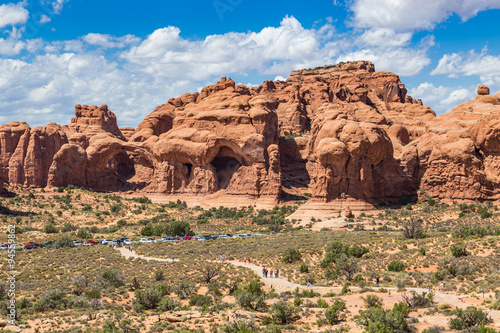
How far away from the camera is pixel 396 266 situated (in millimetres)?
36969

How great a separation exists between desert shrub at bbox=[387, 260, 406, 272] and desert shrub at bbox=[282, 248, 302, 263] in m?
7.20

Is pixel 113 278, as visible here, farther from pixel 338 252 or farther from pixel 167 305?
pixel 338 252

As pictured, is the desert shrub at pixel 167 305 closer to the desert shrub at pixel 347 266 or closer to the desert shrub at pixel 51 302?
the desert shrub at pixel 51 302

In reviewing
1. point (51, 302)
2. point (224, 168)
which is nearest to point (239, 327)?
point (51, 302)

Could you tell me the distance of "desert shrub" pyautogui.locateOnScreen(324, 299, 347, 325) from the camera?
82.6ft

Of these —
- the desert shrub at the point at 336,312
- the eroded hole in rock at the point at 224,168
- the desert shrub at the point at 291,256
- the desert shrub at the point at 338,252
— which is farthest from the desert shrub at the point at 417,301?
the eroded hole in rock at the point at 224,168

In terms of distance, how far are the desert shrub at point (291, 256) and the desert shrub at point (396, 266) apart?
283 inches

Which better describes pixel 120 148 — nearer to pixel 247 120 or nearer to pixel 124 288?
pixel 247 120

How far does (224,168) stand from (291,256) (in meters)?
41.1

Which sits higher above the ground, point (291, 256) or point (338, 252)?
point (338, 252)

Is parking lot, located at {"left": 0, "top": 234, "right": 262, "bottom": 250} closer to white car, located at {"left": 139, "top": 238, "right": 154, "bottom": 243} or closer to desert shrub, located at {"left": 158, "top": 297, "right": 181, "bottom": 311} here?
white car, located at {"left": 139, "top": 238, "right": 154, "bottom": 243}

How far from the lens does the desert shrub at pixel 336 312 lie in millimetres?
25172

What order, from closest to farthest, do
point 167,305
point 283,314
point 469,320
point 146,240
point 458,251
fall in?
1. point 469,320
2. point 283,314
3. point 167,305
4. point 458,251
5. point 146,240

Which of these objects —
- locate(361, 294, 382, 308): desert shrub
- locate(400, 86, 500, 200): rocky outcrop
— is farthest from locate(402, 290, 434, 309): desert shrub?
locate(400, 86, 500, 200): rocky outcrop
